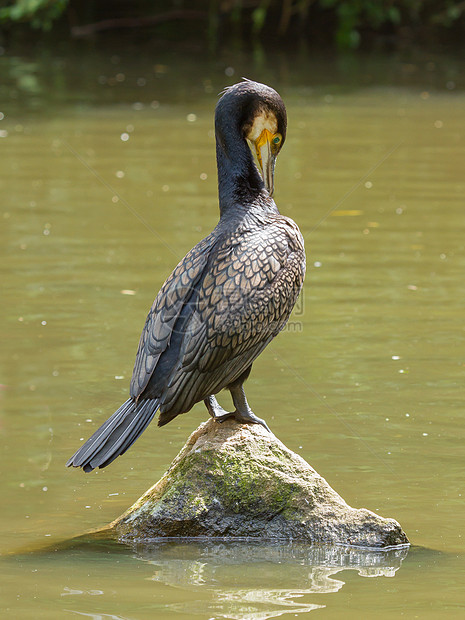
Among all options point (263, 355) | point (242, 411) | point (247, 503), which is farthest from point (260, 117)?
point (263, 355)

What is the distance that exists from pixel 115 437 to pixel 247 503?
62 cm

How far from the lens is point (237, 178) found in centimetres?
515

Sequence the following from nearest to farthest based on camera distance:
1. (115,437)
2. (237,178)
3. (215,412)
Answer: (115,437) → (215,412) → (237,178)

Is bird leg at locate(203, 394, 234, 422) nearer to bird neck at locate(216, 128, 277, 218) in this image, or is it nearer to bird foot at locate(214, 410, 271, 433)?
bird foot at locate(214, 410, 271, 433)

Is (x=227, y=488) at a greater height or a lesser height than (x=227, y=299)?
lesser

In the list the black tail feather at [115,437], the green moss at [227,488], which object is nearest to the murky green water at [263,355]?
the green moss at [227,488]

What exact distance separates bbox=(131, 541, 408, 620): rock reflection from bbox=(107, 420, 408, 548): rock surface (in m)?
0.07

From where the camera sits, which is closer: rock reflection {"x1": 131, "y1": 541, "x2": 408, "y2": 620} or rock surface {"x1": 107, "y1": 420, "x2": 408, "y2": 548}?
rock reflection {"x1": 131, "y1": 541, "x2": 408, "y2": 620}

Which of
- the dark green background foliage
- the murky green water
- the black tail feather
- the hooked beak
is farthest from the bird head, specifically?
the dark green background foliage

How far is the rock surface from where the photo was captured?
4590 millimetres

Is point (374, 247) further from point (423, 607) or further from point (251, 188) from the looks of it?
point (423, 607)

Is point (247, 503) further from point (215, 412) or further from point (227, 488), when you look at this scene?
point (215, 412)

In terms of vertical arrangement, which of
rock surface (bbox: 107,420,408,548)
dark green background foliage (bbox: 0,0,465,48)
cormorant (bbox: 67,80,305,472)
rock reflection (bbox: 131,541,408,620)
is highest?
dark green background foliage (bbox: 0,0,465,48)

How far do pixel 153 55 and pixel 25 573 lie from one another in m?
19.3
